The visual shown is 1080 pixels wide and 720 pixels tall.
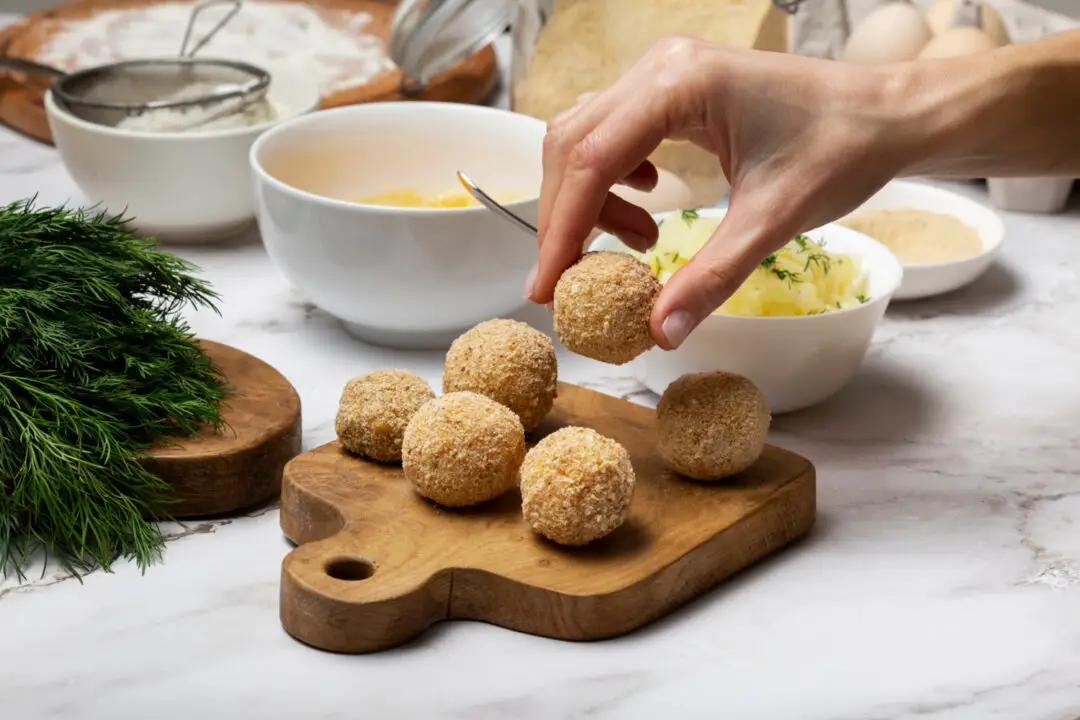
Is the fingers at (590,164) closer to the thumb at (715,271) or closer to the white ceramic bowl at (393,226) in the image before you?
the thumb at (715,271)

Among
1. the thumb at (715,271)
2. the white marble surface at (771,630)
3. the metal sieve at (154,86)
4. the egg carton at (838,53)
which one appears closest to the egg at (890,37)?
the egg carton at (838,53)

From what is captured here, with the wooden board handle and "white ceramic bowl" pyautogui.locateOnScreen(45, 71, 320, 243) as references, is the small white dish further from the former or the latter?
the wooden board handle

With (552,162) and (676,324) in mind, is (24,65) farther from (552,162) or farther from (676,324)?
(676,324)

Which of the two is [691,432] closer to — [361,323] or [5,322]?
[361,323]

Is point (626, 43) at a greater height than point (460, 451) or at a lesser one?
greater

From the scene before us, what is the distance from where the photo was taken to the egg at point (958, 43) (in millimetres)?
2273

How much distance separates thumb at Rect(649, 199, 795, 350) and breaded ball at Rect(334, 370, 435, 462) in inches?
11.0

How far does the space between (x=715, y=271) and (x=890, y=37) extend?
133cm

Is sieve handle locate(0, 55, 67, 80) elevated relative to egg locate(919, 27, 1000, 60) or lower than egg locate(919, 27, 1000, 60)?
lower

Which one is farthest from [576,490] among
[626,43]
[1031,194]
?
[1031,194]

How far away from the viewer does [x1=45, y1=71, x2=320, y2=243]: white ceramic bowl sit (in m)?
1.94

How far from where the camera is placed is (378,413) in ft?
4.36

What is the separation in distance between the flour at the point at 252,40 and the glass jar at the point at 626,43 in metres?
0.52

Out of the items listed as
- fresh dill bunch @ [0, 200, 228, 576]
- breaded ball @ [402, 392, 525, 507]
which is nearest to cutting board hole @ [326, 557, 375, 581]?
breaded ball @ [402, 392, 525, 507]
